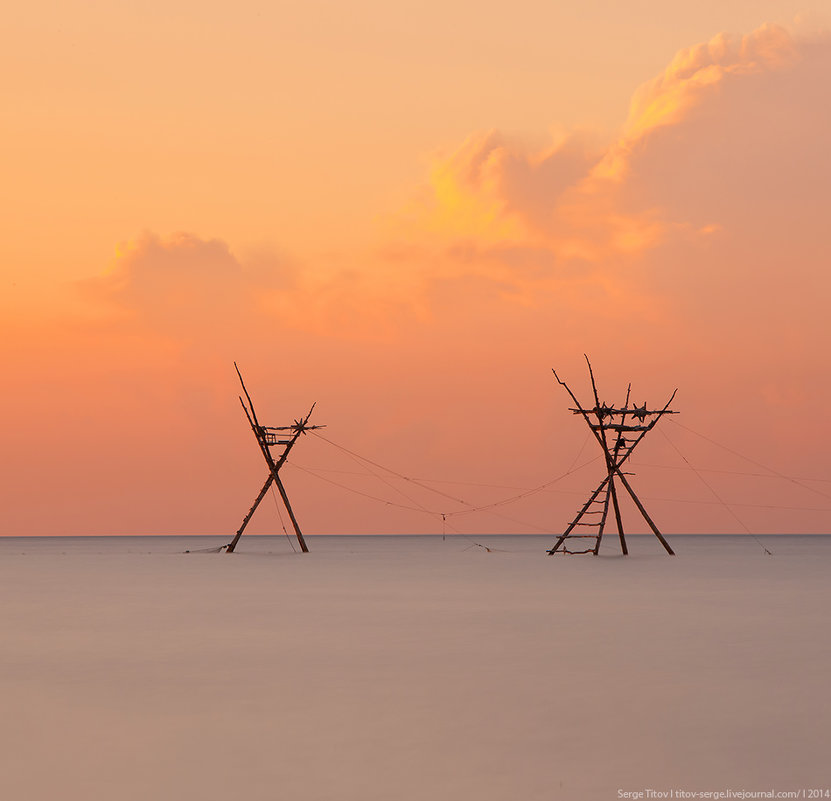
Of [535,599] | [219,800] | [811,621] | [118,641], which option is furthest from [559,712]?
[535,599]

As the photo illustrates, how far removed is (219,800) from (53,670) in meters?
Answer: 8.57

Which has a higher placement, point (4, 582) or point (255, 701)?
point (255, 701)

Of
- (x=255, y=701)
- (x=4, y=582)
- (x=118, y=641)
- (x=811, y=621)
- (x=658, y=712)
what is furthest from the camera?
(x=4, y=582)

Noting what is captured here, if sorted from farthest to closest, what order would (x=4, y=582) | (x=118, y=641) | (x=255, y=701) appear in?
(x=4, y=582) < (x=118, y=641) < (x=255, y=701)

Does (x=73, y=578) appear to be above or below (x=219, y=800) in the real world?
below

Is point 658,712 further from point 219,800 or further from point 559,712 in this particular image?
point 219,800

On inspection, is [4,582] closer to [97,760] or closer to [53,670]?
[53,670]

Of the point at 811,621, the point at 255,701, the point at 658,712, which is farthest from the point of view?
the point at 811,621

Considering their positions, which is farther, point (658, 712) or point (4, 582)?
point (4, 582)

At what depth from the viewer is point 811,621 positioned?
24.8 metres

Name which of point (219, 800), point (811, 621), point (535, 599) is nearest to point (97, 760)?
point (219, 800)

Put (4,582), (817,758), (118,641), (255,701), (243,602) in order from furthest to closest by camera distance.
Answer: (4,582) < (243,602) < (118,641) < (255,701) < (817,758)

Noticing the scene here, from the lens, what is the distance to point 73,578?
44500 mm

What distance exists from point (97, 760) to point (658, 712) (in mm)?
6098
